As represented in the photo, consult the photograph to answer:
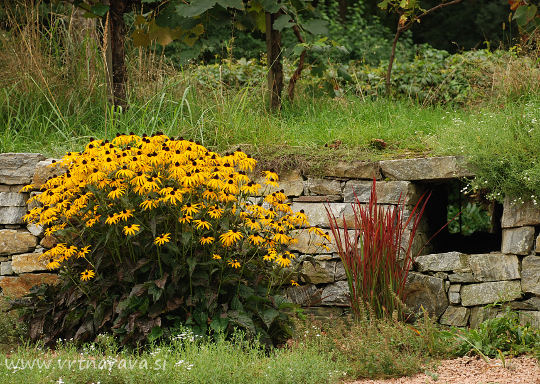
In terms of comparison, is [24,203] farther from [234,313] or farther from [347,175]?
[347,175]

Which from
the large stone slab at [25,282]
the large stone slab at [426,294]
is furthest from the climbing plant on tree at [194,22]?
the large stone slab at [426,294]

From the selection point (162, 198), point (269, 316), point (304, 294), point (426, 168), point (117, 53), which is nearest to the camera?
point (162, 198)

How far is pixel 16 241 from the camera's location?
17.6 ft

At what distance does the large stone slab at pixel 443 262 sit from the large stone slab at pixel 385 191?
0.43 meters

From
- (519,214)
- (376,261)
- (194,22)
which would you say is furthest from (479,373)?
(194,22)

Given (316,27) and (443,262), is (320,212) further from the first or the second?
(316,27)

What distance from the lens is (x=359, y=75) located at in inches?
321

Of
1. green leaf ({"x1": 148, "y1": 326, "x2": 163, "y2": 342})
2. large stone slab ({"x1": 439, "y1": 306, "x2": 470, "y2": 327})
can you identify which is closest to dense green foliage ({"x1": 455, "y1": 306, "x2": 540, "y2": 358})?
large stone slab ({"x1": 439, "y1": 306, "x2": 470, "y2": 327})

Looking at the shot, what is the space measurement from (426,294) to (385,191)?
0.79 meters

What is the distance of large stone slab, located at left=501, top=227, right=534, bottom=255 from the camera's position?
4.64 metres

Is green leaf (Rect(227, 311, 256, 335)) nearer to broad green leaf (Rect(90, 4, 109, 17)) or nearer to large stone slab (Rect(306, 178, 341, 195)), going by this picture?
large stone slab (Rect(306, 178, 341, 195))

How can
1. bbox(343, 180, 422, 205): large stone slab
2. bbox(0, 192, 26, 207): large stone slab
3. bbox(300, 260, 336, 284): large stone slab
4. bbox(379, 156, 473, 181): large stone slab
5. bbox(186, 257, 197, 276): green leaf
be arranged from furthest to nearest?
bbox(0, 192, 26, 207): large stone slab < bbox(300, 260, 336, 284): large stone slab < bbox(343, 180, 422, 205): large stone slab < bbox(379, 156, 473, 181): large stone slab < bbox(186, 257, 197, 276): green leaf

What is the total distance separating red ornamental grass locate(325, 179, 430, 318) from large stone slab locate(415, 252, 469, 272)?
0.66ft

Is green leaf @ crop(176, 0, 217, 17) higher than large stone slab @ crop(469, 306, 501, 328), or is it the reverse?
green leaf @ crop(176, 0, 217, 17)
